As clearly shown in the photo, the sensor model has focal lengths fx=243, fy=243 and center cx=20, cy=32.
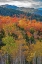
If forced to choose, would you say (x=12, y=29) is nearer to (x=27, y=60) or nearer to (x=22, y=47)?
(x=22, y=47)

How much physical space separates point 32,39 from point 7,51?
573 inches

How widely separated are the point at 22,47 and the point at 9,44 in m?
5.07

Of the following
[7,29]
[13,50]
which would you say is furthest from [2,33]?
[13,50]

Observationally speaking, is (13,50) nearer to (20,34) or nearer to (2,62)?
(2,62)

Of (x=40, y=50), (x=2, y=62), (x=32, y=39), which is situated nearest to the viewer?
(x=2, y=62)

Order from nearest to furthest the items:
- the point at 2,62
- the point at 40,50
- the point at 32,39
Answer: the point at 2,62, the point at 40,50, the point at 32,39

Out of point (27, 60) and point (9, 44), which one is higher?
point (9, 44)

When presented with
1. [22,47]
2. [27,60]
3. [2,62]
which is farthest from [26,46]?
[2,62]

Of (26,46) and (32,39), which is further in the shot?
(32,39)

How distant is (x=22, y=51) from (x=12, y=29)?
508 inches

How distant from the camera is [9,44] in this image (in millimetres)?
55094

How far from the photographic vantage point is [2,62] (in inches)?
2057

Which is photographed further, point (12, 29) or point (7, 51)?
point (12, 29)

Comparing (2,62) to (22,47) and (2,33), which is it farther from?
(2,33)
